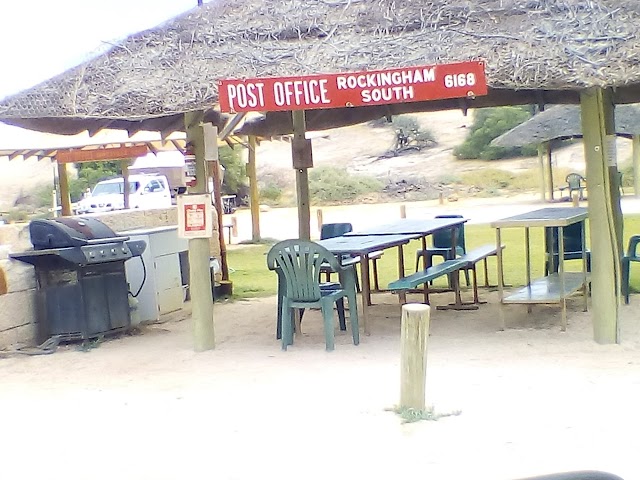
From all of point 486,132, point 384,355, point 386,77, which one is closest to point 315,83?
point 386,77

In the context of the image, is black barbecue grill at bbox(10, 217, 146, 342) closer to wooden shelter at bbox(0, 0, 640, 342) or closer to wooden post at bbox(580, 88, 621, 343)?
wooden shelter at bbox(0, 0, 640, 342)

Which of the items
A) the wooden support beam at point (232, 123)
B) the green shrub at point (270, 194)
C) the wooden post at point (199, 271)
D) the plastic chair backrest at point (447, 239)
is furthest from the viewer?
the green shrub at point (270, 194)

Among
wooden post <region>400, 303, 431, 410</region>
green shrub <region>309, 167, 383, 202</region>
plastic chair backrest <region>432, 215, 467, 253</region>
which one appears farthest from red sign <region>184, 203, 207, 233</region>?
green shrub <region>309, 167, 383, 202</region>

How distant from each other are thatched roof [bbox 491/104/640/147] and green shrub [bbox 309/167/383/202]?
14.0 meters

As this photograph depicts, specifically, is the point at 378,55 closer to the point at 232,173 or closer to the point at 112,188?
the point at 112,188

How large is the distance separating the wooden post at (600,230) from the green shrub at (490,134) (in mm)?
35858

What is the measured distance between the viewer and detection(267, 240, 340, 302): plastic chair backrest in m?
7.98

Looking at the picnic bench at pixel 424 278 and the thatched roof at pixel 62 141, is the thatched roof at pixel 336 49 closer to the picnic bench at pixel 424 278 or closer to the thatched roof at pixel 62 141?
the picnic bench at pixel 424 278

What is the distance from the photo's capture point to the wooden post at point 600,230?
304 inches

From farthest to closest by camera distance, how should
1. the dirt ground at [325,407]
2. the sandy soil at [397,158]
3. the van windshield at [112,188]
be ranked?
the sandy soil at [397,158]
the van windshield at [112,188]
the dirt ground at [325,407]

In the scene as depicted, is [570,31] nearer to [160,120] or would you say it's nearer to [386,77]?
[386,77]

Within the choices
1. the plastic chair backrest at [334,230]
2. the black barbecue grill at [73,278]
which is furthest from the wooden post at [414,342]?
the plastic chair backrest at [334,230]

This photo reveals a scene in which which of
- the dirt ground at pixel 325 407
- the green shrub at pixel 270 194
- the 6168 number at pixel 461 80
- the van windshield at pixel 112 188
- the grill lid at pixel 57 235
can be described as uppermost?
the 6168 number at pixel 461 80

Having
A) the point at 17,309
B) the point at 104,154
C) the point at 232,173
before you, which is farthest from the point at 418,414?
the point at 232,173
